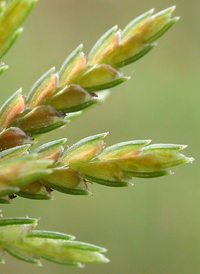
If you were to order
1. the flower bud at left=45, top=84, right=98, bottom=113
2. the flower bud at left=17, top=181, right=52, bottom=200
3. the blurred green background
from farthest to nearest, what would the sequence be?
the blurred green background < the flower bud at left=45, top=84, right=98, bottom=113 < the flower bud at left=17, top=181, right=52, bottom=200

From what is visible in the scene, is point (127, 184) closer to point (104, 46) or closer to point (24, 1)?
point (104, 46)

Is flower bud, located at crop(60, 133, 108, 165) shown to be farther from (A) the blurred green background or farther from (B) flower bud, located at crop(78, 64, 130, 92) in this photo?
(A) the blurred green background

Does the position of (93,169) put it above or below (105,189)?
above

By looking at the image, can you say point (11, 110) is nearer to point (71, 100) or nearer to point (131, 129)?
point (71, 100)

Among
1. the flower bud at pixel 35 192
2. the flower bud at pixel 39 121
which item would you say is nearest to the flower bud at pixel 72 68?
the flower bud at pixel 39 121

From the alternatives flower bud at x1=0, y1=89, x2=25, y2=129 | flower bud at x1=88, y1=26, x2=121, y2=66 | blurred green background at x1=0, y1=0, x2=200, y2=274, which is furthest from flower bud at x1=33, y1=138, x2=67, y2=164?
blurred green background at x1=0, y1=0, x2=200, y2=274

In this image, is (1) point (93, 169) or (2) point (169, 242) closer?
(1) point (93, 169)

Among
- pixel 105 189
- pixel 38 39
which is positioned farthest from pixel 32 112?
pixel 38 39

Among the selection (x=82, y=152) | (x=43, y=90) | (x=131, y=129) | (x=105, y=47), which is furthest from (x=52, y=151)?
(x=131, y=129)

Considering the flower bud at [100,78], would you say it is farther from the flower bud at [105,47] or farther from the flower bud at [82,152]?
the flower bud at [82,152]
